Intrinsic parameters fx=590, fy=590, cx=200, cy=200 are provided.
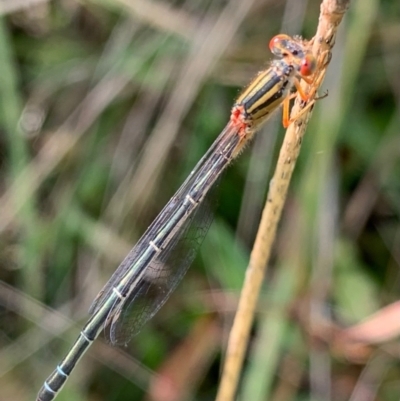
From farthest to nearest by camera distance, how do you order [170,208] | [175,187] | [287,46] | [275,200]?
[175,187]
[170,208]
[287,46]
[275,200]

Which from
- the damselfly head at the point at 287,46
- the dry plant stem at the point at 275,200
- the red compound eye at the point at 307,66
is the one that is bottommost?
the dry plant stem at the point at 275,200

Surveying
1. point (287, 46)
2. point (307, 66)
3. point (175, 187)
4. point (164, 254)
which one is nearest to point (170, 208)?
point (164, 254)

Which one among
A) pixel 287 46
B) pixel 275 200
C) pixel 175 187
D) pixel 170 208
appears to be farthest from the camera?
pixel 175 187

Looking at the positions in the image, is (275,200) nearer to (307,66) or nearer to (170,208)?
(307,66)

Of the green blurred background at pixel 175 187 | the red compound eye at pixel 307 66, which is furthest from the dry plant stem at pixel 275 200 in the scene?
the green blurred background at pixel 175 187

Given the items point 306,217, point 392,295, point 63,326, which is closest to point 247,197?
point 306,217

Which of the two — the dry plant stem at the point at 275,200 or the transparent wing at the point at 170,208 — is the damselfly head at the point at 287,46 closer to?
the transparent wing at the point at 170,208
